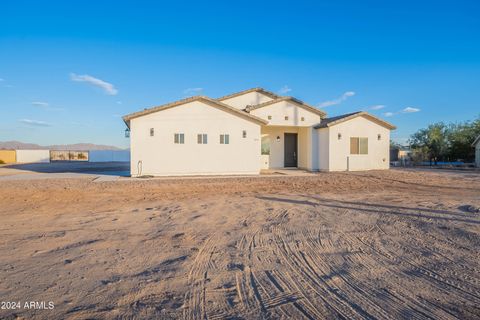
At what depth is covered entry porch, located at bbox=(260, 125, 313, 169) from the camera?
19.4m

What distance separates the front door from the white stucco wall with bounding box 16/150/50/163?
35.9 metres

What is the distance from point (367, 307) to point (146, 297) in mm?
2110

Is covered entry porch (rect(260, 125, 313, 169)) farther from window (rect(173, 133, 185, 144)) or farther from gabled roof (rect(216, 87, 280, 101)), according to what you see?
window (rect(173, 133, 185, 144))

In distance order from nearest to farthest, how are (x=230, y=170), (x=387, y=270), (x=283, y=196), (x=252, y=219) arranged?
(x=387, y=270) < (x=252, y=219) < (x=283, y=196) < (x=230, y=170)

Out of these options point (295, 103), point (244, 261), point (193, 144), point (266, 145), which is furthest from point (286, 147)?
point (244, 261)

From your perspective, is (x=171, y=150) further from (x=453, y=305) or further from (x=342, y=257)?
(x=453, y=305)

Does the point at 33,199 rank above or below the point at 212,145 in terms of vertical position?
below

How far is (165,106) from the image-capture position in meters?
14.6

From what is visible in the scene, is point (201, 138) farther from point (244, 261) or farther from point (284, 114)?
point (244, 261)

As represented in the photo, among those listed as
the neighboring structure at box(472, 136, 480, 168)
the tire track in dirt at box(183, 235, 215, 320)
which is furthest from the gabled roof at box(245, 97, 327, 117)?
the neighboring structure at box(472, 136, 480, 168)

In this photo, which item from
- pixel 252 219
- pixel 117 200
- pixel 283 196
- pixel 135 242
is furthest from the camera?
pixel 283 196

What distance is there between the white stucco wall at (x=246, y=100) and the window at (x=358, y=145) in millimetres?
7579

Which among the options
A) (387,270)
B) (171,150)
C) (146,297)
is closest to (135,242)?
(146,297)

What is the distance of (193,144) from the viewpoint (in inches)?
599
